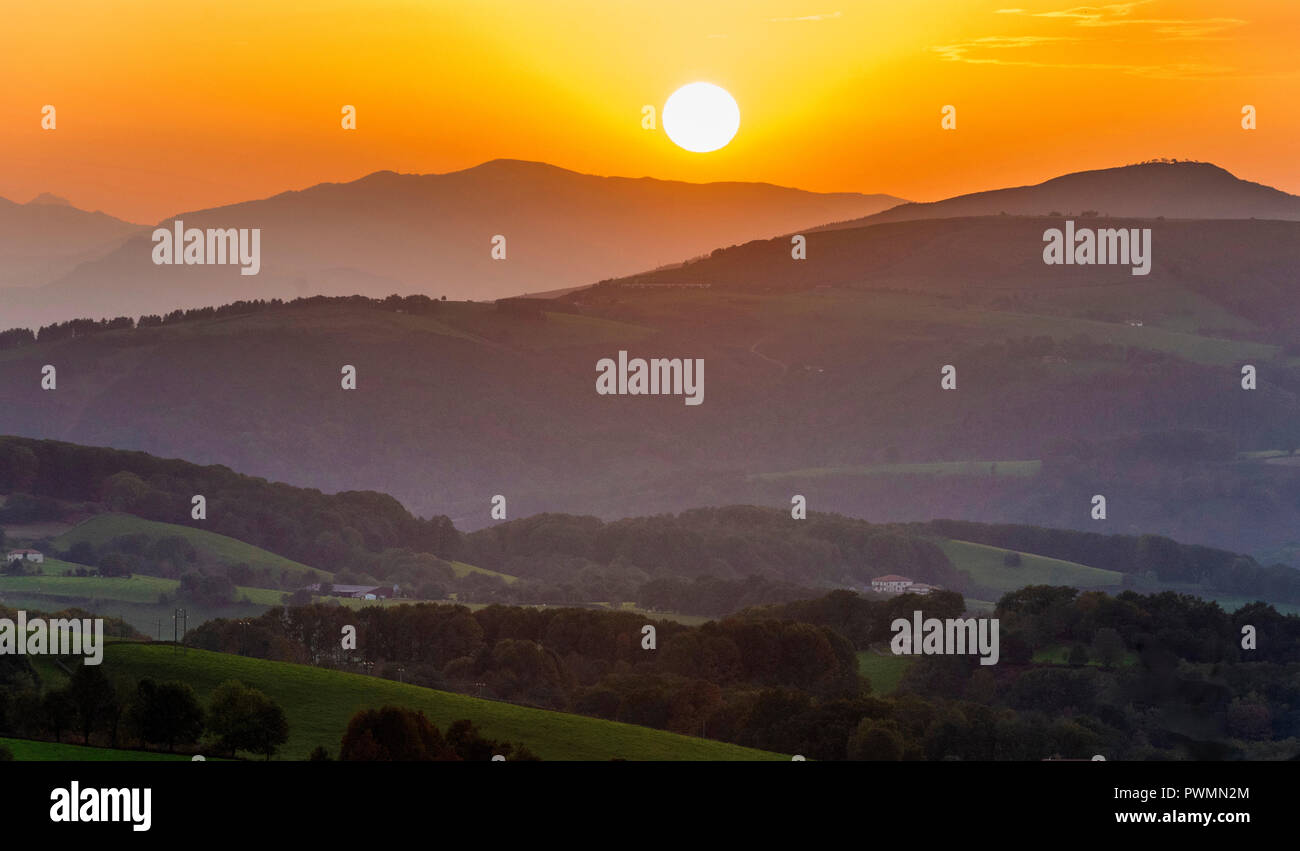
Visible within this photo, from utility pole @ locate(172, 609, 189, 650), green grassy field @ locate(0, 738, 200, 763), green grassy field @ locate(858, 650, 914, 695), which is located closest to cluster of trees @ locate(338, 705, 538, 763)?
green grassy field @ locate(0, 738, 200, 763)

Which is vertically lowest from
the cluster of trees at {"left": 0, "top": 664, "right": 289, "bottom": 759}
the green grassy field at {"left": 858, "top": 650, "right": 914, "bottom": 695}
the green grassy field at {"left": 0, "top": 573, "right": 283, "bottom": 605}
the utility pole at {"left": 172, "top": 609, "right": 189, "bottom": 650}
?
the green grassy field at {"left": 858, "top": 650, "right": 914, "bottom": 695}

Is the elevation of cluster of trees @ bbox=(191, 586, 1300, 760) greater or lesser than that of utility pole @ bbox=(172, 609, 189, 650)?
lesser

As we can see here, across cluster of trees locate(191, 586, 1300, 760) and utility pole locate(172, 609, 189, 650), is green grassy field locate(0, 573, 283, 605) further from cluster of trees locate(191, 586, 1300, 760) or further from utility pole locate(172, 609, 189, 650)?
cluster of trees locate(191, 586, 1300, 760)

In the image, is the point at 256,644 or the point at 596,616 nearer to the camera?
the point at 256,644

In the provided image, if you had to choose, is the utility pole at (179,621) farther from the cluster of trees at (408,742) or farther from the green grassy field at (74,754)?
the green grassy field at (74,754)

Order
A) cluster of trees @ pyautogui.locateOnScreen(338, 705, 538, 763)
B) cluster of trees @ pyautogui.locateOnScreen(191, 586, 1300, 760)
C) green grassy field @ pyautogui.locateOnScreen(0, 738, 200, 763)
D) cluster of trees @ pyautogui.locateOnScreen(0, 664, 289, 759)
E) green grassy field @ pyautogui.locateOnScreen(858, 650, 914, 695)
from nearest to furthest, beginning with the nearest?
green grassy field @ pyautogui.locateOnScreen(0, 738, 200, 763) < cluster of trees @ pyautogui.locateOnScreen(338, 705, 538, 763) < cluster of trees @ pyautogui.locateOnScreen(0, 664, 289, 759) < cluster of trees @ pyautogui.locateOnScreen(191, 586, 1300, 760) < green grassy field @ pyautogui.locateOnScreen(858, 650, 914, 695)
